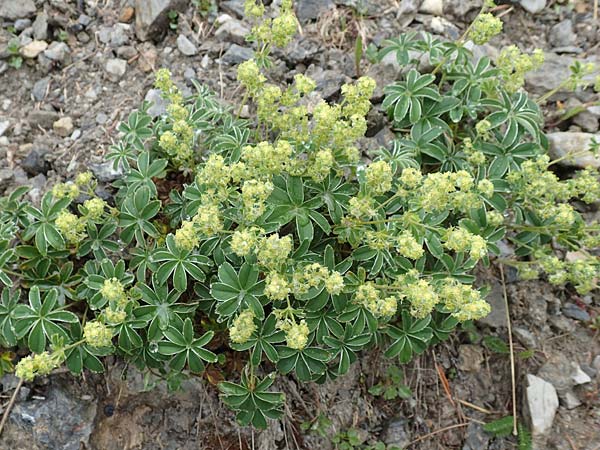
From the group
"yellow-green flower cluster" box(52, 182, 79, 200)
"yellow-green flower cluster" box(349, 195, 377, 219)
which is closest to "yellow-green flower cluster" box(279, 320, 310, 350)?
"yellow-green flower cluster" box(349, 195, 377, 219)

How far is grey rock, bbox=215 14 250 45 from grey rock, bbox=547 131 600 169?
7.47ft

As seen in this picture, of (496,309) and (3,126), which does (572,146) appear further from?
(3,126)

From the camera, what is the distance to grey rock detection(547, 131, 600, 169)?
3951 millimetres

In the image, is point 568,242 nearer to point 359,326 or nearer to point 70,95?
point 359,326

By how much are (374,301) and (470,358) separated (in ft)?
4.68

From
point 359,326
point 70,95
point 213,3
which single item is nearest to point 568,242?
point 359,326

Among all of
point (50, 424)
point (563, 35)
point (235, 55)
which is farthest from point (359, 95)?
point (563, 35)

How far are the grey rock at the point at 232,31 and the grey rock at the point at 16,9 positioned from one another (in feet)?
4.38

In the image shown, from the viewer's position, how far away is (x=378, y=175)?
8.64 feet

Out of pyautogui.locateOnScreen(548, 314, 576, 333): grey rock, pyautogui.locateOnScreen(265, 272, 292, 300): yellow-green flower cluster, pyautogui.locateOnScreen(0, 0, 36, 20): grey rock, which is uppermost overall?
pyautogui.locateOnScreen(0, 0, 36, 20): grey rock

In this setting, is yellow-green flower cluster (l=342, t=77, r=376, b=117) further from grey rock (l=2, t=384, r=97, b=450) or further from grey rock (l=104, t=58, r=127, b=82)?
grey rock (l=2, t=384, r=97, b=450)

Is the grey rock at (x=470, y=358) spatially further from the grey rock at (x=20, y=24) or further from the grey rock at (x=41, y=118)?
the grey rock at (x=20, y=24)

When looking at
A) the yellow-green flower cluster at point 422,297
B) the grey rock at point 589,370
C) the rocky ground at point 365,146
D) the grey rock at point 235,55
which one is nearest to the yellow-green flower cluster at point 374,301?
the yellow-green flower cluster at point 422,297

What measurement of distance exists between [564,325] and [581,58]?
2037 millimetres
